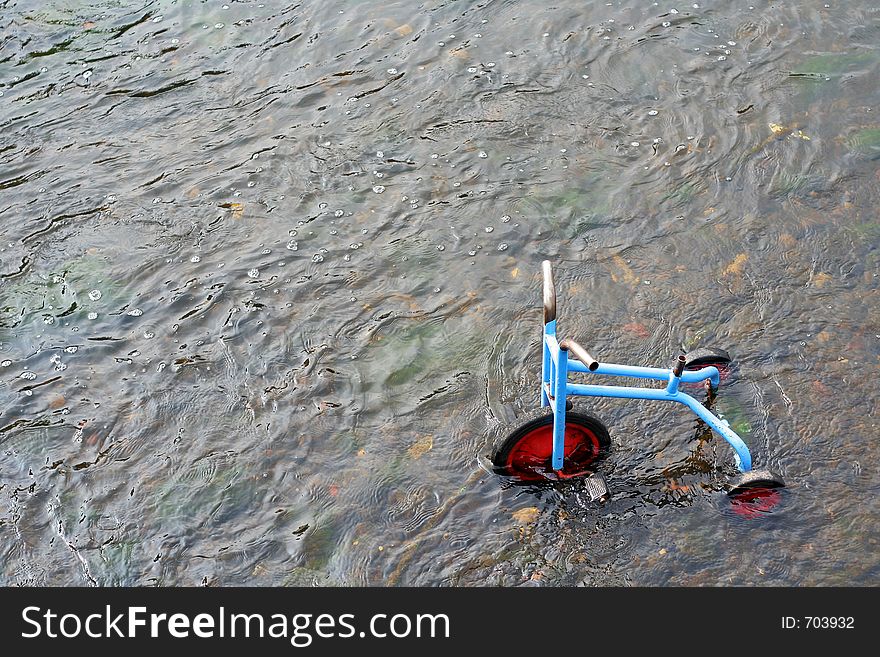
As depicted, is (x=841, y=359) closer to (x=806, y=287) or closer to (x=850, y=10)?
(x=806, y=287)

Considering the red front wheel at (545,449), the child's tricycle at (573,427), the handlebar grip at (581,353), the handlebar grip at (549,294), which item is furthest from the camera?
the red front wheel at (545,449)

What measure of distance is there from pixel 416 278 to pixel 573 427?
197 cm

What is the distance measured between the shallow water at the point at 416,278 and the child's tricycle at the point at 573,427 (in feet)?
0.51

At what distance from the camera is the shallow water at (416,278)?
15.3ft

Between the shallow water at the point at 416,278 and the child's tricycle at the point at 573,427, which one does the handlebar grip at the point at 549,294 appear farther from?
the shallow water at the point at 416,278

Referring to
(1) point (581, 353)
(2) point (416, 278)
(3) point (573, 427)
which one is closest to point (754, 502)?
(3) point (573, 427)

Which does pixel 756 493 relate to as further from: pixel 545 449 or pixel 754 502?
pixel 545 449

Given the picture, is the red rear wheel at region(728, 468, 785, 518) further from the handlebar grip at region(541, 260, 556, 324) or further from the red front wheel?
the handlebar grip at region(541, 260, 556, 324)

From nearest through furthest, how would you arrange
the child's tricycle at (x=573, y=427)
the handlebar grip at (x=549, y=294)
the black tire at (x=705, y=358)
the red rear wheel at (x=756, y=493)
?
the handlebar grip at (x=549, y=294), the child's tricycle at (x=573, y=427), the red rear wheel at (x=756, y=493), the black tire at (x=705, y=358)

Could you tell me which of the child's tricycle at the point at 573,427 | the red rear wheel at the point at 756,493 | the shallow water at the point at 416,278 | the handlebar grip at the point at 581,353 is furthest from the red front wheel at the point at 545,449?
the red rear wheel at the point at 756,493

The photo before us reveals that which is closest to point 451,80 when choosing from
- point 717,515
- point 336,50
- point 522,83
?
point 522,83

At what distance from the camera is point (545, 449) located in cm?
476

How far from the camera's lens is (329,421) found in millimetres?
5281
